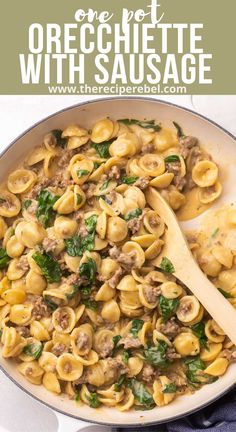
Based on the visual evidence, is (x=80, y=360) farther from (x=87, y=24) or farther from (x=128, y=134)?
(x=87, y=24)

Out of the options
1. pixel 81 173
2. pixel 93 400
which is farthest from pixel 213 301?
pixel 81 173

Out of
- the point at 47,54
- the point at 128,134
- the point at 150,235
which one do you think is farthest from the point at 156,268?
the point at 47,54

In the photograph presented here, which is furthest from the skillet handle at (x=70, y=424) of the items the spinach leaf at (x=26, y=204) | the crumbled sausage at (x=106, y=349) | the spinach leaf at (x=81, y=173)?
the spinach leaf at (x=81, y=173)

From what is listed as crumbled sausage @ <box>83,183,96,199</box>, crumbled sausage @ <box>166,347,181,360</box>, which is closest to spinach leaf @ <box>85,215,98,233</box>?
crumbled sausage @ <box>83,183,96,199</box>

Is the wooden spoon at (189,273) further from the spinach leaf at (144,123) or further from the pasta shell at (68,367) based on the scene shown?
the pasta shell at (68,367)

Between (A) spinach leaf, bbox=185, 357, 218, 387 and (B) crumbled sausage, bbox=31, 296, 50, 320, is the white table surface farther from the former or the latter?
(A) spinach leaf, bbox=185, 357, 218, 387

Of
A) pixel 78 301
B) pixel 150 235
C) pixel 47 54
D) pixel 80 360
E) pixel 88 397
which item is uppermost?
pixel 47 54
